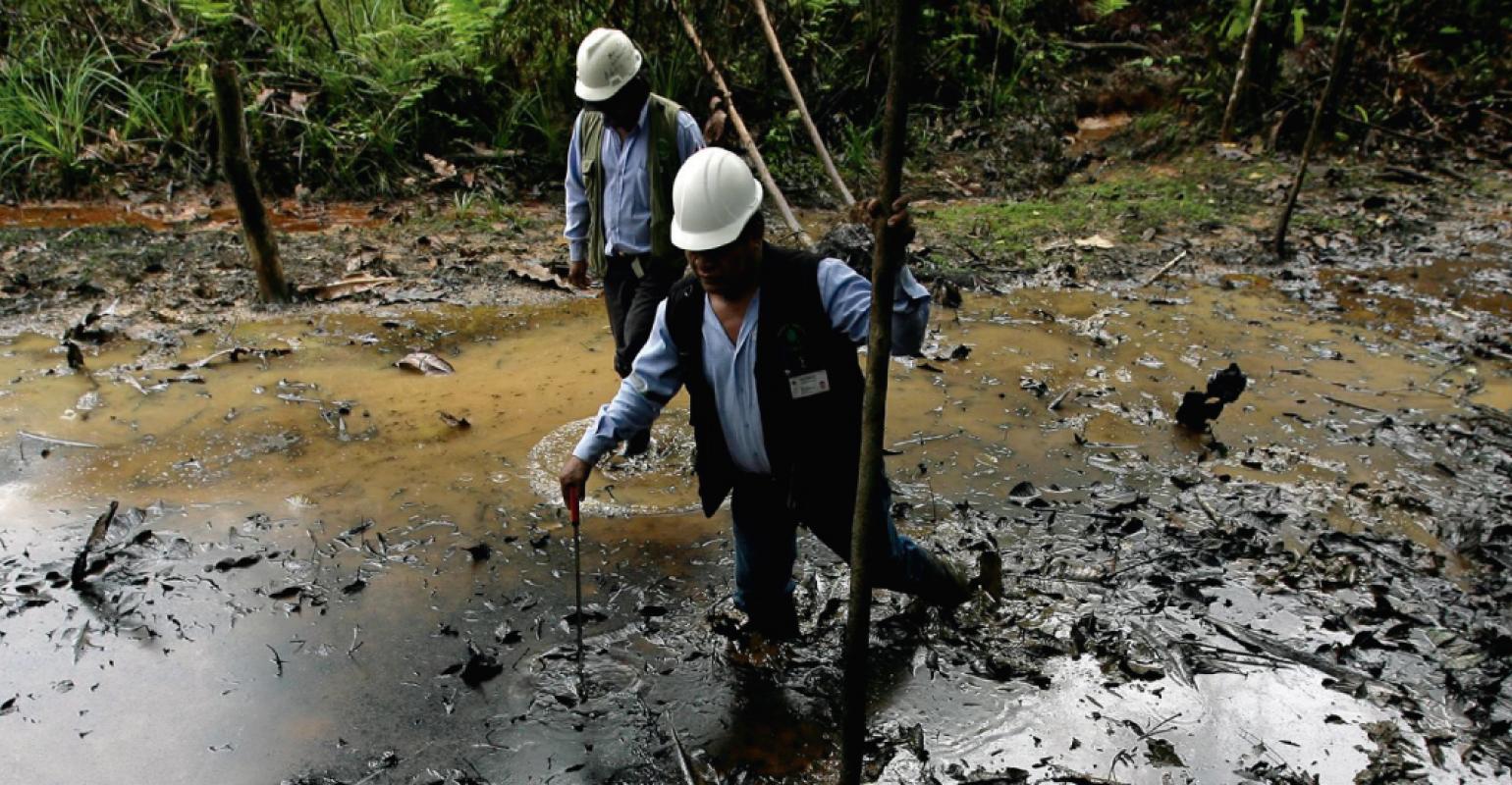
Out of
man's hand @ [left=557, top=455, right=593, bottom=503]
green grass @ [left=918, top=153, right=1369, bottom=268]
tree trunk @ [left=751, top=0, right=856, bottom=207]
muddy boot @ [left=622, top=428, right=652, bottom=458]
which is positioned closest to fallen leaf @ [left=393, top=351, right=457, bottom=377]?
muddy boot @ [left=622, top=428, right=652, bottom=458]

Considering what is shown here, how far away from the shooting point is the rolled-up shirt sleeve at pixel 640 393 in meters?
2.95

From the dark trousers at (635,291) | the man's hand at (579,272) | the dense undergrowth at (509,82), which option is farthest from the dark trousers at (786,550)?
the dense undergrowth at (509,82)

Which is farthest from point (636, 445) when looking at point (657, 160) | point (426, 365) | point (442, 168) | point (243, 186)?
point (442, 168)

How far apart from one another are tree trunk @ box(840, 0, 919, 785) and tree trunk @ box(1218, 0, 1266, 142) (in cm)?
988

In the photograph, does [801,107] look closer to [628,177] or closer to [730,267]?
[628,177]

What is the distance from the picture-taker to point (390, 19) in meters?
11.3

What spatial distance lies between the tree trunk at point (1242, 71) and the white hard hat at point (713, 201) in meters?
9.56

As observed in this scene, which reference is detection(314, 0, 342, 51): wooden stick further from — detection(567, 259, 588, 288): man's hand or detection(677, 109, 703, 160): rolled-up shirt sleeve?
detection(677, 109, 703, 160): rolled-up shirt sleeve

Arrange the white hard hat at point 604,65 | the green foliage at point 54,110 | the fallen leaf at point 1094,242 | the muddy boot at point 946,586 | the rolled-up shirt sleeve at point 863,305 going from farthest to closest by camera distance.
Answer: the green foliage at point 54,110
the fallen leaf at point 1094,242
the white hard hat at point 604,65
the muddy boot at point 946,586
the rolled-up shirt sleeve at point 863,305

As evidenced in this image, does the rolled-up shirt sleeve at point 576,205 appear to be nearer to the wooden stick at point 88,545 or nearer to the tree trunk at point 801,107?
the tree trunk at point 801,107

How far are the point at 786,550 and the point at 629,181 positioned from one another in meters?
2.12

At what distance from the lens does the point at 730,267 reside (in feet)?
8.96

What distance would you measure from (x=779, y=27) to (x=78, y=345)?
7.47 metres

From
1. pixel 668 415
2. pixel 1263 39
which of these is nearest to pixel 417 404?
pixel 668 415
